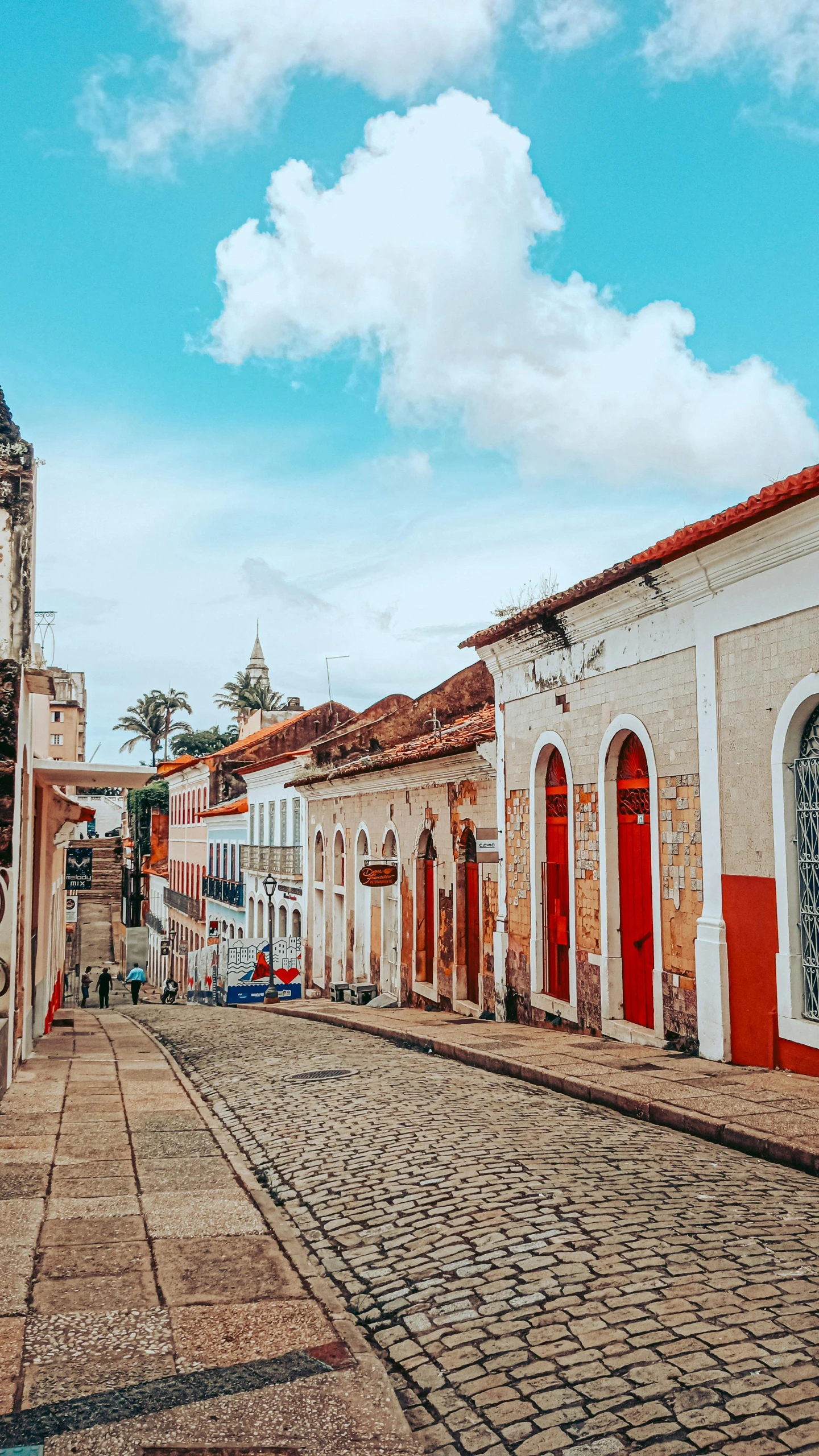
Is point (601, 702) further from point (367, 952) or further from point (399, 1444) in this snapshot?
point (367, 952)

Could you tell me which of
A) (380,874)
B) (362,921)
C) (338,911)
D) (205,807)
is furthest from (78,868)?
(380,874)

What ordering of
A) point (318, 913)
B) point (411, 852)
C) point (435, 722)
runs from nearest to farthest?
point (411, 852), point (435, 722), point (318, 913)

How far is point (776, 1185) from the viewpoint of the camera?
19.1ft

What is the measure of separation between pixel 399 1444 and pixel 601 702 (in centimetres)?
914

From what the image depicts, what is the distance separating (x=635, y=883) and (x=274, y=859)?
21.3m

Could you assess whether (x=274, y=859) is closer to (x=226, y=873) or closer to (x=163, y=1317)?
(x=226, y=873)

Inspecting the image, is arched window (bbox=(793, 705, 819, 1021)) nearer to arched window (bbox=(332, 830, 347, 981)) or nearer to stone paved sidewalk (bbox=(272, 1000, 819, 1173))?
stone paved sidewalk (bbox=(272, 1000, 819, 1173))

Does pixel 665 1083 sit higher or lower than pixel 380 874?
lower

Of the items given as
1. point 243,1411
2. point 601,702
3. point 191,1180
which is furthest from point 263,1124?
point 601,702

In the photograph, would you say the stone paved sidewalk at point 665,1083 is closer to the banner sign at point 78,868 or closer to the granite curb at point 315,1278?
the granite curb at point 315,1278

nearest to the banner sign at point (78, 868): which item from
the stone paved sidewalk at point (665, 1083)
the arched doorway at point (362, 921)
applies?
the arched doorway at point (362, 921)

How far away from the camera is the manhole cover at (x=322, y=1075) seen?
1015 cm

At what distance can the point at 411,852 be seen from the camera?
1967 centimetres

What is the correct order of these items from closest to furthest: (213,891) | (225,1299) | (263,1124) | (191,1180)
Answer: (225,1299), (191,1180), (263,1124), (213,891)
